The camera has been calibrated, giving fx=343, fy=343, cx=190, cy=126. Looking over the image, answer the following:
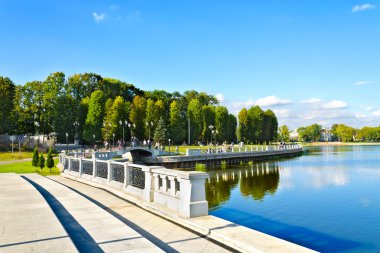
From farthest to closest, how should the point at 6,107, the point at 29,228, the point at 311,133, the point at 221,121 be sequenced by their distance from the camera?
the point at 311,133 < the point at 221,121 < the point at 6,107 < the point at 29,228

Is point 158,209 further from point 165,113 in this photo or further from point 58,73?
point 165,113

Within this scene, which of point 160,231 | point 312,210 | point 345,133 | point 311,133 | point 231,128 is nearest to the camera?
point 160,231

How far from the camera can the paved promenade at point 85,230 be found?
6.79 metres

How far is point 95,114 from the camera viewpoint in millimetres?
77250

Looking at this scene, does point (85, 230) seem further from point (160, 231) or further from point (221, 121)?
point (221, 121)

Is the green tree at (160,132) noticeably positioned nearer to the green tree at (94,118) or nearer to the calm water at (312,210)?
the green tree at (94,118)

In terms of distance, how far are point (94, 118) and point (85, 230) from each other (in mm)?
71244

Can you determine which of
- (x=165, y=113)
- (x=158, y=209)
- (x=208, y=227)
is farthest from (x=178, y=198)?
(x=165, y=113)

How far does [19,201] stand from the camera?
11.6m

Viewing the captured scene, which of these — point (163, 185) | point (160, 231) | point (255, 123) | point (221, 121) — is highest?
point (221, 121)

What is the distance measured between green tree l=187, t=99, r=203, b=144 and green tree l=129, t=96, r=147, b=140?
45.7 feet

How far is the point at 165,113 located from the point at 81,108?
848 inches

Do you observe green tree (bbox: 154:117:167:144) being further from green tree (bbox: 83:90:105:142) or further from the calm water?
the calm water

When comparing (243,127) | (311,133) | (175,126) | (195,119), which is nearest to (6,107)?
(175,126)
